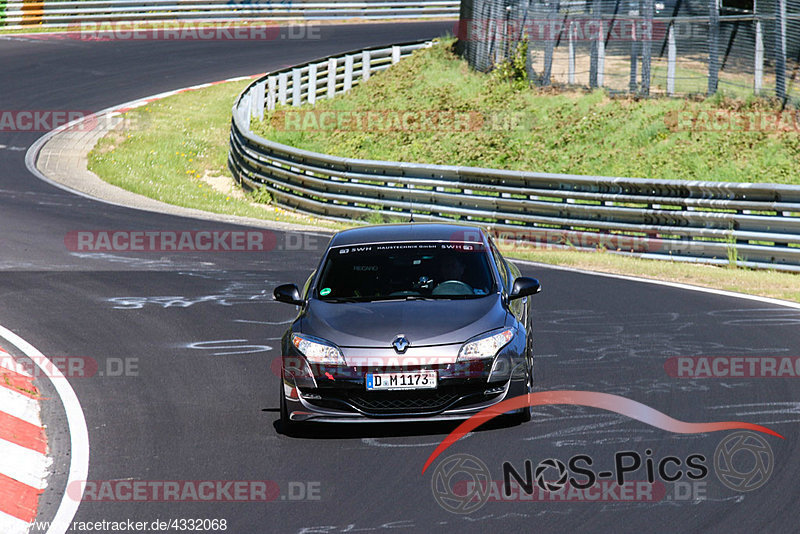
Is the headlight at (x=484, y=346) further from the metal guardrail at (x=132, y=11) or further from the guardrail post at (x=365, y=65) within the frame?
the metal guardrail at (x=132, y=11)

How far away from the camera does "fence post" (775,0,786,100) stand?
74.6 ft

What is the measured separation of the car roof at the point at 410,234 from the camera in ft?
32.7

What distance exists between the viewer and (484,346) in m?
8.48

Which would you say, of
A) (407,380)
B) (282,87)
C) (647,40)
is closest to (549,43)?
(647,40)

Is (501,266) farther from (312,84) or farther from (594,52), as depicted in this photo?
(312,84)

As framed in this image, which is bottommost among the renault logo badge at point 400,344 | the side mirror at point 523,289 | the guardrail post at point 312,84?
the guardrail post at point 312,84

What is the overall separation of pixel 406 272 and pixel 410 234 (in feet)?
2.07

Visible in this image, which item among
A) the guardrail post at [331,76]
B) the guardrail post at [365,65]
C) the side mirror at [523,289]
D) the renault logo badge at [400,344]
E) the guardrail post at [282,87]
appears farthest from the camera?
the guardrail post at [365,65]

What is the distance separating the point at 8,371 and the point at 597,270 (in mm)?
8734

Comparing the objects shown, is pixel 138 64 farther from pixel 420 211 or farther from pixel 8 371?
pixel 8 371

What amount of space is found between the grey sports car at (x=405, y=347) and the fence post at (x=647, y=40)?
17.3 metres

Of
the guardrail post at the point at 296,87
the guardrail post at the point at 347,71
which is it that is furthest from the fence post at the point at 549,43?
the guardrail post at the point at 347,71

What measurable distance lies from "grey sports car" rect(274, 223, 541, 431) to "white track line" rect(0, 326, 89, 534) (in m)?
1.50

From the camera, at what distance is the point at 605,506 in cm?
692
